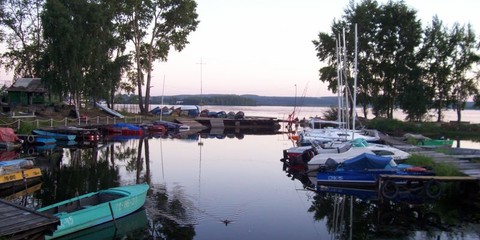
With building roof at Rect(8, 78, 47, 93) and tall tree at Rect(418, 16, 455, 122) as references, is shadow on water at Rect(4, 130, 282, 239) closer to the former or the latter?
building roof at Rect(8, 78, 47, 93)

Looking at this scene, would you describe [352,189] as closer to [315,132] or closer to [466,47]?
[315,132]

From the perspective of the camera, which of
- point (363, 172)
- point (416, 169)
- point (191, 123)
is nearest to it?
point (363, 172)

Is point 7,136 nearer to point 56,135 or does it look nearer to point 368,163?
point 56,135

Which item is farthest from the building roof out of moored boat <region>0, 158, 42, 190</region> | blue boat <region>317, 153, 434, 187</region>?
blue boat <region>317, 153, 434, 187</region>

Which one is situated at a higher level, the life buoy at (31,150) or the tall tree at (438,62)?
the tall tree at (438,62)

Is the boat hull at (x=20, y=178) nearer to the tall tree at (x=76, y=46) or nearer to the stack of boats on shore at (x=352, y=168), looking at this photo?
the stack of boats on shore at (x=352, y=168)

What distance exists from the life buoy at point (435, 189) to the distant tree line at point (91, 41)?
4496 cm

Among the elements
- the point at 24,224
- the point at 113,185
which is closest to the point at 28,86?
the point at 113,185

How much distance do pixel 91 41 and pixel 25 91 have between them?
11.8 m

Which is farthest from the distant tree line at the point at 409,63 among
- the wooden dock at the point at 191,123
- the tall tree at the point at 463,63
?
the wooden dock at the point at 191,123

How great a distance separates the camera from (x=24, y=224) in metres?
11.5

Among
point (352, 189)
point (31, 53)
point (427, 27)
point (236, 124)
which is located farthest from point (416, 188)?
point (31, 53)

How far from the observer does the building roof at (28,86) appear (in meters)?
56.7

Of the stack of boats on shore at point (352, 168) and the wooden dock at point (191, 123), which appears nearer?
the stack of boats on shore at point (352, 168)
